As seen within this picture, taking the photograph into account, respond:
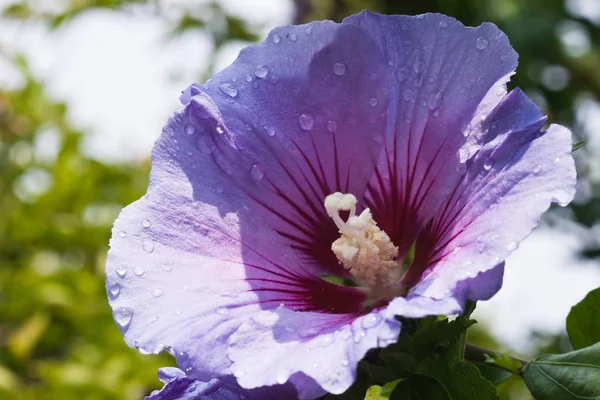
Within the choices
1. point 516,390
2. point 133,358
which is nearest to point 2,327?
point 133,358

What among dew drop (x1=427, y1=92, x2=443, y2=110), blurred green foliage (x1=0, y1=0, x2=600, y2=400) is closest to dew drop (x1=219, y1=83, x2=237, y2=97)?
dew drop (x1=427, y1=92, x2=443, y2=110)

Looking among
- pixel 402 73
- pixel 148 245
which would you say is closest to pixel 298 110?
pixel 402 73

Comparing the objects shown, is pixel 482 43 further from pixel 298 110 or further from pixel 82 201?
pixel 82 201

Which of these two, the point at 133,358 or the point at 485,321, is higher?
the point at 133,358

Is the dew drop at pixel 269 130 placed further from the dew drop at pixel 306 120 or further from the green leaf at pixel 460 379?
the green leaf at pixel 460 379

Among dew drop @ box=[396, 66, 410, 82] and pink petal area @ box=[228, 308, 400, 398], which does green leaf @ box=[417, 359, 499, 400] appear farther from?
dew drop @ box=[396, 66, 410, 82]

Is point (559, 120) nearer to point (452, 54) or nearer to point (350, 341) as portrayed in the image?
point (452, 54)
